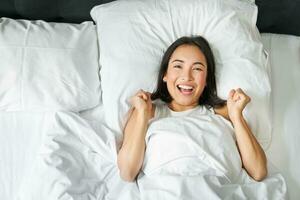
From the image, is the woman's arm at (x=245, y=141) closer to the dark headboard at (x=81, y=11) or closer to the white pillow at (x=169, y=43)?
the white pillow at (x=169, y=43)

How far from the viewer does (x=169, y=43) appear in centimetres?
147

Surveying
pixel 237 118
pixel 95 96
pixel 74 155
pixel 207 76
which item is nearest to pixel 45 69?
pixel 95 96

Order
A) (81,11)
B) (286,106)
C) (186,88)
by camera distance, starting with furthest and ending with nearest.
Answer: (81,11), (286,106), (186,88)

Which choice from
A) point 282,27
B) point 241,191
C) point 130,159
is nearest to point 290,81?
point 282,27

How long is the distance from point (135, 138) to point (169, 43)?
0.38 metres

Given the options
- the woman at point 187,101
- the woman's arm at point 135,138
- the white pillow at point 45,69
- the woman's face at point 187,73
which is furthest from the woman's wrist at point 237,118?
the white pillow at point 45,69

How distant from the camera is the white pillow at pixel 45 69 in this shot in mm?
1368

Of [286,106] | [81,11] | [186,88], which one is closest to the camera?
[186,88]

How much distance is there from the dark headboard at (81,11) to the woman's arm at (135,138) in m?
0.46

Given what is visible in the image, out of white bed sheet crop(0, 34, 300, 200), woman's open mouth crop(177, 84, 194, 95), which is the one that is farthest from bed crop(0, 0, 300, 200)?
woman's open mouth crop(177, 84, 194, 95)

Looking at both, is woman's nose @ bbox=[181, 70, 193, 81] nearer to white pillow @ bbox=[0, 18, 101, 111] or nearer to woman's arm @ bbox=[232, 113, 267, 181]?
woman's arm @ bbox=[232, 113, 267, 181]

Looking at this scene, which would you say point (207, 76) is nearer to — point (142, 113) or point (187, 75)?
point (187, 75)

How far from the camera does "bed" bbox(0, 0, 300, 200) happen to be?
49.8 inches

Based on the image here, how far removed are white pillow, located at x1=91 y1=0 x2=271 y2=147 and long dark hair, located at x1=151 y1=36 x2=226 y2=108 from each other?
0.02m
